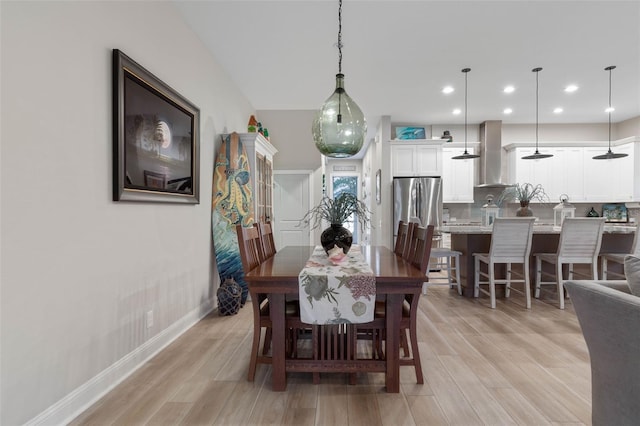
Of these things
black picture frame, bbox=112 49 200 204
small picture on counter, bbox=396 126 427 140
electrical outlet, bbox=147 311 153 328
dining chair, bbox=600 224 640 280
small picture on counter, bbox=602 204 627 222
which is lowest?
electrical outlet, bbox=147 311 153 328

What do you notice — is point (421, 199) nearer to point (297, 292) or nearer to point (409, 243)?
point (409, 243)

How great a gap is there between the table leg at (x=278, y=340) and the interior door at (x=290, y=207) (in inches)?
168

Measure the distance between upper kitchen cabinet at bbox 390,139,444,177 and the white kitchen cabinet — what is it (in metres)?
0.30

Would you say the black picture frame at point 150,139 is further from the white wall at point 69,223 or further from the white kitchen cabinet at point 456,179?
the white kitchen cabinet at point 456,179

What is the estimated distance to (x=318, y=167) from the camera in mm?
6094

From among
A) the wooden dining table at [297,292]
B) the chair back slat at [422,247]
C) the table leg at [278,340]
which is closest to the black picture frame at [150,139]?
the wooden dining table at [297,292]

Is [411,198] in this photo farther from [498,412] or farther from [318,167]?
[498,412]

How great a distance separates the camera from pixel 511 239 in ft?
11.6

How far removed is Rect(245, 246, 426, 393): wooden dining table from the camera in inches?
68.4

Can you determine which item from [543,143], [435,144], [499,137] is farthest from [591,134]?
[435,144]

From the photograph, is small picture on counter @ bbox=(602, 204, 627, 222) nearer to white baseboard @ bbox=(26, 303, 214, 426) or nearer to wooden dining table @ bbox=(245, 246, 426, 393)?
wooden dining table @ bbox=(245, 246, 426, 393)

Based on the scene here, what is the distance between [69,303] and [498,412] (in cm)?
227

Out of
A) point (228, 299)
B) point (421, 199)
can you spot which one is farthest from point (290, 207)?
point (228, 299)

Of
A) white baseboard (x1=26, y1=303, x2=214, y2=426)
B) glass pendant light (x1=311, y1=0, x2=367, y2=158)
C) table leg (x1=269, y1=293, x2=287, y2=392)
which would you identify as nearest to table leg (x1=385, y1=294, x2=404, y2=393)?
table leg (x1=269, y1=293, x2=287, y2=392)
